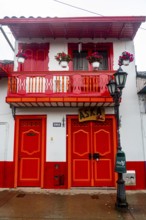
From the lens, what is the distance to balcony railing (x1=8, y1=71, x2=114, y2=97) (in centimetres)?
908

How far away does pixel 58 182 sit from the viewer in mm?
9227

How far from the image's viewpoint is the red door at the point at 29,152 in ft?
30.8

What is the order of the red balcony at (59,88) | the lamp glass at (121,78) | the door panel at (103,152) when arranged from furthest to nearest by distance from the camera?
the door panel at (103,152) < the red balcony at (59,88) < the lamp glass at (121,78)

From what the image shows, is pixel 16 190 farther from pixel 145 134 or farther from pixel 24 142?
pixel 145 134

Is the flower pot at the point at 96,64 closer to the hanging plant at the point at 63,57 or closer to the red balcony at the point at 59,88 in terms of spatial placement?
the red balcony at the point at 59,88

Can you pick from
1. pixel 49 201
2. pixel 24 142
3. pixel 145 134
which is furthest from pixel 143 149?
pixel 24 142

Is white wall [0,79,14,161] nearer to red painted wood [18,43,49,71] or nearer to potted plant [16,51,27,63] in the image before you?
potted plant [16,51,27,63]

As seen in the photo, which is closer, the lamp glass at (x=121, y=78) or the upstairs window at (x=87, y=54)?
the lamp glass at (x=121, y=78)

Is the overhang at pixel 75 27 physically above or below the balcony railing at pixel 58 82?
above

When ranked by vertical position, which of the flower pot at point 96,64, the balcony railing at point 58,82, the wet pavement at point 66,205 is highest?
the flower pot at point 96,64

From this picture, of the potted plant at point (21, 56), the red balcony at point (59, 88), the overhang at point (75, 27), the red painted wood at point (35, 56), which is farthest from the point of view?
the red painted wood at point (35, 56)

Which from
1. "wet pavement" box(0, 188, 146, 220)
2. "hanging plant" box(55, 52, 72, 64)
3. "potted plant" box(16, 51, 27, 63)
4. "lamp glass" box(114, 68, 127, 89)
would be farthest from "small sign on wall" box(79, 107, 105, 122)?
"potted plant" box(16, 51, 27, 63)

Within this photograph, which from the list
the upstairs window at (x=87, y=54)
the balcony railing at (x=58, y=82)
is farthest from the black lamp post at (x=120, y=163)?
the upstairs window at (x=87, y=54)

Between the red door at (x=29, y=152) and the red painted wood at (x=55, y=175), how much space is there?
37 centimetres
